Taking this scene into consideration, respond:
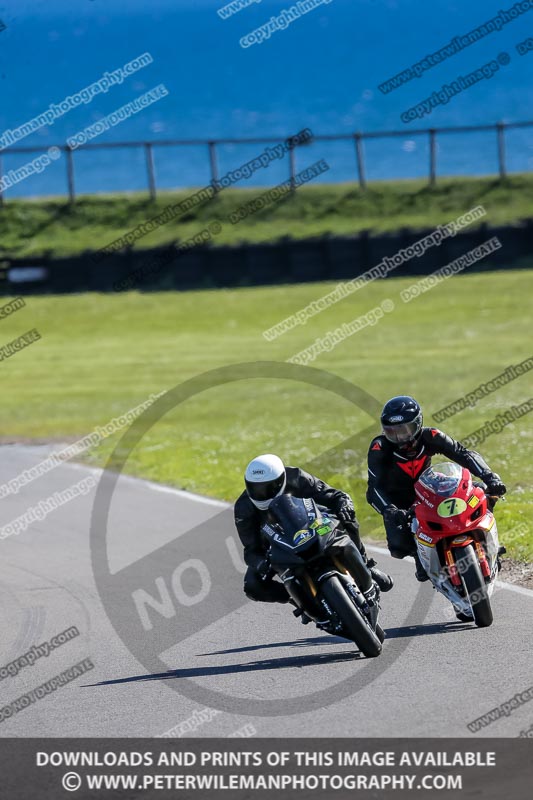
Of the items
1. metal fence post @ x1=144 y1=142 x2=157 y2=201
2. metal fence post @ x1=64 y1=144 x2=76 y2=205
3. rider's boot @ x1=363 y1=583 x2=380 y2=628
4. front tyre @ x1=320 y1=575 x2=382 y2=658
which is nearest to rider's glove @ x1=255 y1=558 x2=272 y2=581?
front tyre @ x1=320 y1=575 x2=382 y2=658

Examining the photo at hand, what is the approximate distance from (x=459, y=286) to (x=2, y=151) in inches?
608

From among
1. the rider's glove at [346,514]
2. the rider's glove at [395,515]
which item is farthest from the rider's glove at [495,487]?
the rider's glove at [346,514]

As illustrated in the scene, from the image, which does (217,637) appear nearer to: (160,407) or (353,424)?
(353,424)

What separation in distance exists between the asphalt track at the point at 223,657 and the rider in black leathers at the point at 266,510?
1.70 feet

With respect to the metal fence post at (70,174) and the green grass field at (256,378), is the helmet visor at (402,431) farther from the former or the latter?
the metal fence post at (70,174)

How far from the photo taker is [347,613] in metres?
8.26

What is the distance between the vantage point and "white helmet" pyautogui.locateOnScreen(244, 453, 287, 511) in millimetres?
8570

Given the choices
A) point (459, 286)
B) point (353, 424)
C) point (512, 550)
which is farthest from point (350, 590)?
point (459, 286)

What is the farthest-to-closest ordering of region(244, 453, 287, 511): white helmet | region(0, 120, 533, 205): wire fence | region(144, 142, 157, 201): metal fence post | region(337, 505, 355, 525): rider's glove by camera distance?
region(144, 142, 157, 201): metal fence post < region(0, 120, 533, 205): wire fence < region(337, 505, 355, 525): rider's glove < region(244, 453, 287, 511): white helmet

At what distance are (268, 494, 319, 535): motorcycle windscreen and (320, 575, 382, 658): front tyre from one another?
40 centimetres

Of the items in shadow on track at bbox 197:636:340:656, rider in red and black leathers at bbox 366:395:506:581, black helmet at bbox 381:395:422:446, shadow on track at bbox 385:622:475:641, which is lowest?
shadow on track at bbox 385:622:475:641

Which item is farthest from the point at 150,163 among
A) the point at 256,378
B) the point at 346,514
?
the point at 346,514

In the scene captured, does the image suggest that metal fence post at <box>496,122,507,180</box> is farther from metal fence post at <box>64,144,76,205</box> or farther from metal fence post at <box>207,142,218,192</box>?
metal fence post at <box>64,144,76,205</box>

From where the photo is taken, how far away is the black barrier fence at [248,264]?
3728 centimetres
